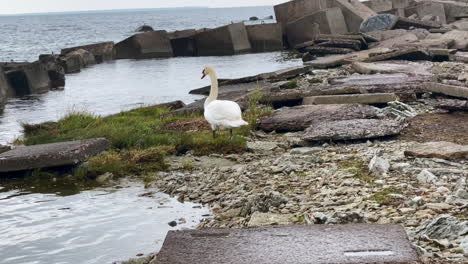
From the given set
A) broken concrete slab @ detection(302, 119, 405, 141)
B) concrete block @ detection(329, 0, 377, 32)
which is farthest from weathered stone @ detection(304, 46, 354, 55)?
broken concrete slab @ detection(302, 119, 405, 141)

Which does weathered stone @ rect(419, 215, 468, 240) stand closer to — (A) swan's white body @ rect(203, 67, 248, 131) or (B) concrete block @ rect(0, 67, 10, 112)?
(A) swan's white body @ rect(203, 67, 248, 131)

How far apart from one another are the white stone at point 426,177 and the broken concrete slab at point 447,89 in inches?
159

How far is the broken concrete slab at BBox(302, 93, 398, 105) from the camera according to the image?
11.3 metres

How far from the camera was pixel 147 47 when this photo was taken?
3644cm

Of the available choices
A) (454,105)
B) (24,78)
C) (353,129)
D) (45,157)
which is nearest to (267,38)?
(24,78)

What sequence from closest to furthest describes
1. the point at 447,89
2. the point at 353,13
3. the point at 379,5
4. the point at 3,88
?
the point at 447,89, the point at 3,88, the point at 353,13, the point at 379,5

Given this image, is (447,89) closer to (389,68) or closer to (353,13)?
(389,68)

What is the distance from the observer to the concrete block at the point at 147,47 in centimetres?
3647

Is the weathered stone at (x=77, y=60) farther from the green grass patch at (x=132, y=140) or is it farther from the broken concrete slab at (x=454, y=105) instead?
the broken concrete slab at (x=454, y=105)

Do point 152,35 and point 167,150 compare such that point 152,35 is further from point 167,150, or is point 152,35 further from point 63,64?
point 167,150

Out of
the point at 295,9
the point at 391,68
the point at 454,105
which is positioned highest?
the point at 454,105

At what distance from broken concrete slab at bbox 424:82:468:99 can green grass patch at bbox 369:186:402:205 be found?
4.47 meters

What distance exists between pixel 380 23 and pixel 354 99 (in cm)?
1816

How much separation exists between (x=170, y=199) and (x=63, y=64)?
24.6 m
